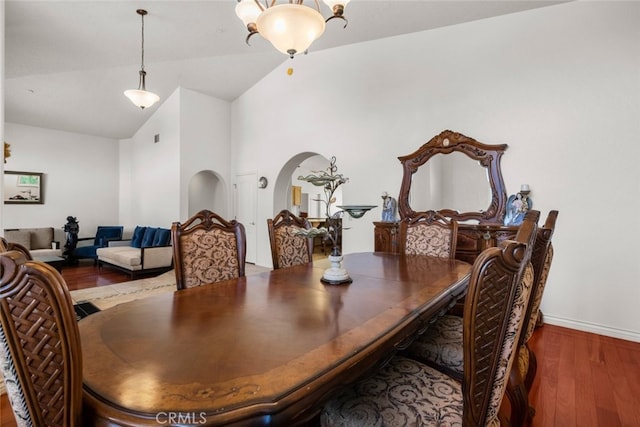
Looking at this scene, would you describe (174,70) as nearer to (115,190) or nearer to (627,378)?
(115,190)

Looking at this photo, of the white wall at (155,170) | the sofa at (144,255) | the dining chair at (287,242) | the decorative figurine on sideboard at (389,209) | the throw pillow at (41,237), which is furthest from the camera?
the throw pillow at (41,237)

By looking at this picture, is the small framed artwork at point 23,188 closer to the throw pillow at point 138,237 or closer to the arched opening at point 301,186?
the throw pillow at point 138,237

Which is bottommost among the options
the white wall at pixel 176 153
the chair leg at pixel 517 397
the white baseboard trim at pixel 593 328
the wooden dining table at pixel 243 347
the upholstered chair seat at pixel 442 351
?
the white baseboard trim at pixel 593 328

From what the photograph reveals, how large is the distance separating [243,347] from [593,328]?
3736mm

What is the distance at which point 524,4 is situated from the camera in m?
3.31

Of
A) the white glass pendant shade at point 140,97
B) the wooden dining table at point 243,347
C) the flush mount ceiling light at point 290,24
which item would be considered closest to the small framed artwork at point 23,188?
the white glass pendant shade at point 140,97

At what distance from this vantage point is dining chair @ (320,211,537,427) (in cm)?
82

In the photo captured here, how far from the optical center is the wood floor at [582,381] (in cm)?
182

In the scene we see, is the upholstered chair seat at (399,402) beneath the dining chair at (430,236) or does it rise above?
beneath

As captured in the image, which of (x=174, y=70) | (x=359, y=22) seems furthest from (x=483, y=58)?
(x=174, y=70)

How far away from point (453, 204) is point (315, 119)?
8.66ft

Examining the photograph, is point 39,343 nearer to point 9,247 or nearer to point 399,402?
point 9,247

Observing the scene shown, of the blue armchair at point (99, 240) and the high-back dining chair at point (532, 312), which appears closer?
the high-back dining chair at point (532, 312)

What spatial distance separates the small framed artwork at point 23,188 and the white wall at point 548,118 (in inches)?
267
